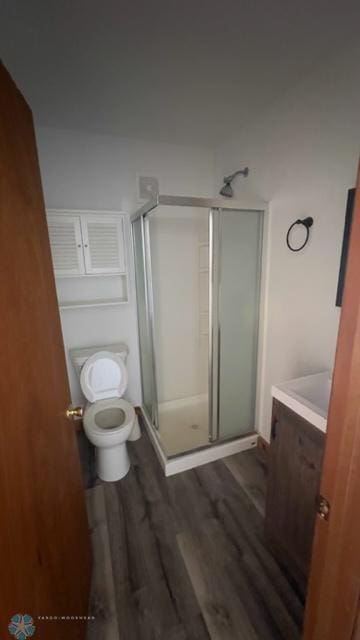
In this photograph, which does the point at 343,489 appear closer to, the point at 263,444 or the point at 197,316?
the point at 263,444

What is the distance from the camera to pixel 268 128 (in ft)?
5.95

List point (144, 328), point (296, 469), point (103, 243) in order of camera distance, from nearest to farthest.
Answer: point (296, 469) → point (103, 243) → point (144, 328)

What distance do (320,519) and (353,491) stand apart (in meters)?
0.18

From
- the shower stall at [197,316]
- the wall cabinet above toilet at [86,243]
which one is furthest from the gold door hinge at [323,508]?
the wall cabinet above toilet at [86,243]

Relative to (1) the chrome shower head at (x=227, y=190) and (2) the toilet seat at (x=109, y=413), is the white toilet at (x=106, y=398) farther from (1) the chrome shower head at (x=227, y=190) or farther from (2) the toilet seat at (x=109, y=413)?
(1) the chrome shower head at (x=227, y=190)

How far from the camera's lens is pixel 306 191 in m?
1.59

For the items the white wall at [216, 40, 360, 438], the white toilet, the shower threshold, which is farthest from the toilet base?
the white wall at [216, 40, 360, 438]

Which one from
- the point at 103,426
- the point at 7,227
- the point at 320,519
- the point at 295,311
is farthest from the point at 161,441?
the point at 7,227

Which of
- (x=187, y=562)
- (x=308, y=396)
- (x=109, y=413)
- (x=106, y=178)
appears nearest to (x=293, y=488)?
(x=308, y=396)

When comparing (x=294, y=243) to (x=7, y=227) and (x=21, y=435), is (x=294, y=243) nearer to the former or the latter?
(x=7, y=227)

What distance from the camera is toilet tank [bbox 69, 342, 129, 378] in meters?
2.30

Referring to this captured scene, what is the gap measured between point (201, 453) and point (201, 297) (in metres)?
1.41

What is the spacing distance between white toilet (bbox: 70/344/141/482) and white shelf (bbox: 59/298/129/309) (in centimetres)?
40

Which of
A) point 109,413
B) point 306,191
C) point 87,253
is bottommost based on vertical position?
point 109,413
